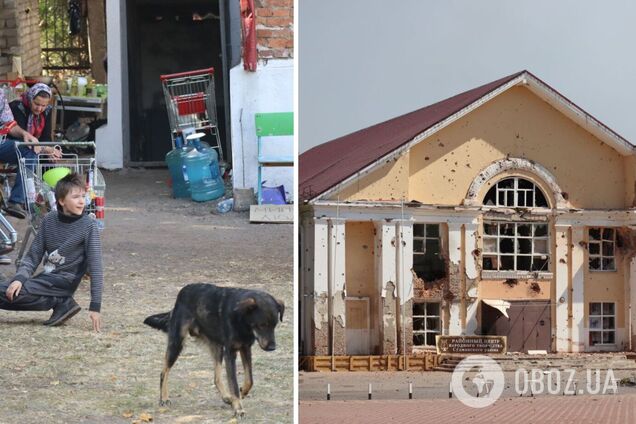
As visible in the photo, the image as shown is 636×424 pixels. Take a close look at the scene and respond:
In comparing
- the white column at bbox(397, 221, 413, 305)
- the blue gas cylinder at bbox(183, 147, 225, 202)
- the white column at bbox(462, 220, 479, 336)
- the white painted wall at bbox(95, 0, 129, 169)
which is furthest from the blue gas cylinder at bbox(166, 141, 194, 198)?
the white column at bbox(462, 220, 479, 336)

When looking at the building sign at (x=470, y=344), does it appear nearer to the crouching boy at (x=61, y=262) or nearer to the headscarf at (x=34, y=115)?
the crouching boy at (x=61, y=262)

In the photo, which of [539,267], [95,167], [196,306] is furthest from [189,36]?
[539,267]

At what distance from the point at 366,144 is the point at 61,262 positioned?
92 centimetres

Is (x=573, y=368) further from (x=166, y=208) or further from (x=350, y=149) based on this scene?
(x=166, y=208)

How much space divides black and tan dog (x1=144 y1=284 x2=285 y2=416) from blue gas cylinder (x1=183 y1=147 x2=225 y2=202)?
255mm

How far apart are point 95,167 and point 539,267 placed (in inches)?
48.0

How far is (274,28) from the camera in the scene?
14.4 feet

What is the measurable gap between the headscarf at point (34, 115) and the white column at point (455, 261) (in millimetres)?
1145

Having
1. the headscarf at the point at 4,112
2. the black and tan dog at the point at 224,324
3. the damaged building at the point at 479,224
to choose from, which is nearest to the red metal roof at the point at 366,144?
the damaged building at the point at 479,224

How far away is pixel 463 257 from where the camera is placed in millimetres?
4168

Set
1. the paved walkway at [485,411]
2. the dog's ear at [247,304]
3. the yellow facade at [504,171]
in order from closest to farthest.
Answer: the yellow facade at [504,171] → the paved walkway at [485,411] → the dog's ear at [247,304]

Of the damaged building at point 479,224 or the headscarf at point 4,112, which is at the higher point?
the headscarf at point 4,112

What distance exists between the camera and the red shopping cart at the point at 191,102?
4.45m

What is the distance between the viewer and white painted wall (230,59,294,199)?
442cm
